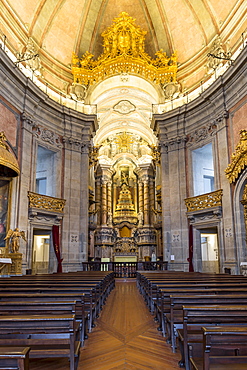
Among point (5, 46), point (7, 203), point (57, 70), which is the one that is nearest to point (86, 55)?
point (57, 70)

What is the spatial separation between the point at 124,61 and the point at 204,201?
9.18 m

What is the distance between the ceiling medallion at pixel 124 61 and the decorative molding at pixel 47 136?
399 centimetres

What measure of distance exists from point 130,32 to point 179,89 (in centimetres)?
433

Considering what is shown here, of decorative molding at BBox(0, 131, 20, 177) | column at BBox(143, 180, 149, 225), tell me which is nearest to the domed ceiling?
decorative molding at BBox(0, 131, 20, 177)

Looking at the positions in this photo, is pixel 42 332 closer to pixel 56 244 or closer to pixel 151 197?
pixel 56 244

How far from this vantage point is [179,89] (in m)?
17.3

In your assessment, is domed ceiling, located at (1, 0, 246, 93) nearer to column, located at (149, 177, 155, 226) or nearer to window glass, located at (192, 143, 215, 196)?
window glass, located at (192, 143, 215, 196)

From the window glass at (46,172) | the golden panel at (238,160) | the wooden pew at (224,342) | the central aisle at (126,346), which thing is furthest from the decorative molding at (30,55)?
the wooden pew at (224,342)

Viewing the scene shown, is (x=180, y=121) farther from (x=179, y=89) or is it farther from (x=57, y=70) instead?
(x=57, y=70)

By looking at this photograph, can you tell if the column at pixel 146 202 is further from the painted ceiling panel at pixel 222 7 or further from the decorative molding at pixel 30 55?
the painted ceiling panel at pixel 222 7

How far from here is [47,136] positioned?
15125 millimetres

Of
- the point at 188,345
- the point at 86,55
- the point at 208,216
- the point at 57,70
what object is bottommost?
the point at 188,345

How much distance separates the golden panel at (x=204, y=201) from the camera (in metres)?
13.1

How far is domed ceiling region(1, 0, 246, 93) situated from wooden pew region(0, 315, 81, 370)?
42.8 ft
